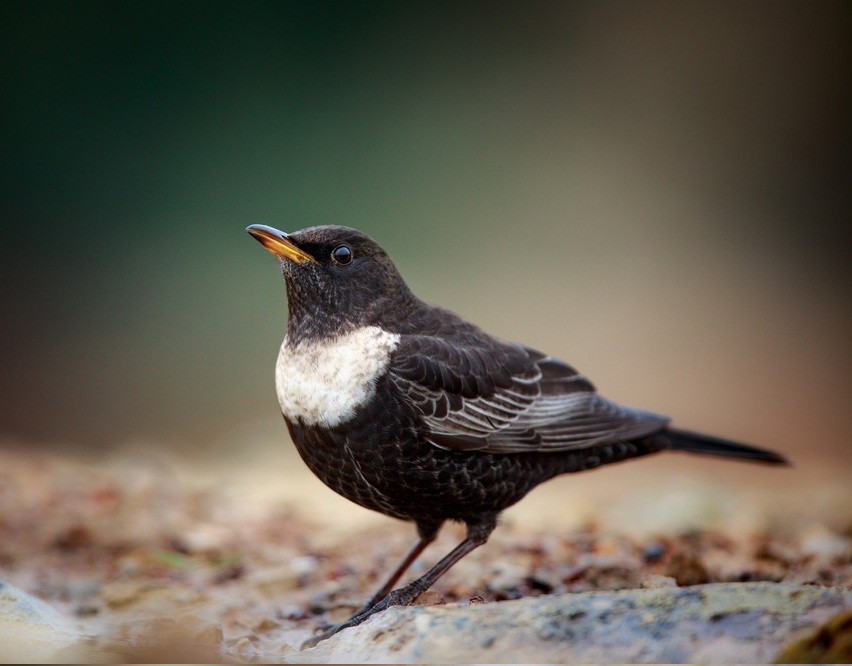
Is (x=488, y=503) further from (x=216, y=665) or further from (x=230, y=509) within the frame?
(x=230, y=509)

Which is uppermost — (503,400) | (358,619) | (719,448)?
(503,400)

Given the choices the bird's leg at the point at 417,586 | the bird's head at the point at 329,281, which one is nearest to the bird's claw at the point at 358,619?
the bird's leg at the point at 417,586

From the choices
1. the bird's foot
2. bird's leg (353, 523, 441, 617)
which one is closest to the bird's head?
bird's leg (353, 523, 441, 617)

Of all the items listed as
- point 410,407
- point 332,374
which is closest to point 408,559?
point 410,407

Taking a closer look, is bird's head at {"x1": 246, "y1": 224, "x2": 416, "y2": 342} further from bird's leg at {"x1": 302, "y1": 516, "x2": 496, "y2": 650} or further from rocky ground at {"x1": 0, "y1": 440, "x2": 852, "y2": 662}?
rocky ground at {"x1": 0, "y1": 440, "x2": 852, "y2": 662}

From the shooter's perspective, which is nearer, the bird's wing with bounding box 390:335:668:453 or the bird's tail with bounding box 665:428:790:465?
the bird's wing with bounding box 390:335:668:453

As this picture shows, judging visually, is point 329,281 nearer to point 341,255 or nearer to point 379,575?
point 341,255

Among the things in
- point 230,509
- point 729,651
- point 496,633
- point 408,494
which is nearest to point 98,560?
point 230,509
